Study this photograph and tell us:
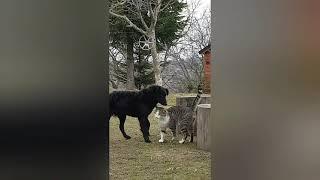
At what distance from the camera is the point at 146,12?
5.88 m

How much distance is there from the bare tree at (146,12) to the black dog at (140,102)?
1699mm

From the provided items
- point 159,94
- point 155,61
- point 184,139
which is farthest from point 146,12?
point 184,139

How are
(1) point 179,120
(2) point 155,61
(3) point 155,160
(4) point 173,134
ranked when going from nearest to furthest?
(3) point 155,160 < (1) point 179,120 < (4) point 173,134 < (2) point 155,61

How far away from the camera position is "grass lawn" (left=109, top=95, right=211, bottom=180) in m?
2.98

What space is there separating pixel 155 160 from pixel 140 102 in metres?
0.73

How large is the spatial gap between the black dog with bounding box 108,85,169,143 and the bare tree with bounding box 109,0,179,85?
1.70 meters

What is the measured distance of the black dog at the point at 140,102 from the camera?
3875mm

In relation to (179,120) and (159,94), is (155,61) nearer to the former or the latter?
(159,94)

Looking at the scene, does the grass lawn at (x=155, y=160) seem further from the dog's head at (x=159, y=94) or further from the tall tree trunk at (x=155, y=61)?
the tall tree trunk at (x=155, y=61)

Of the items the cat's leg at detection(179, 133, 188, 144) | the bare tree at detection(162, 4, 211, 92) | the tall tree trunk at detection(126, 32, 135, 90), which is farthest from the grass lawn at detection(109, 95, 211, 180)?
the tall tree trunk at detection(126, 32, 135, 90)

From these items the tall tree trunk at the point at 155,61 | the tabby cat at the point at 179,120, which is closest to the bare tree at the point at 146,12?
the tall tree trunk at the point at 155,61

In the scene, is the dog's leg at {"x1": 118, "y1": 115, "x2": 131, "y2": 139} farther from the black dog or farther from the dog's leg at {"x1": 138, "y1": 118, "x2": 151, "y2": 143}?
the dog's leg at {"x1": 138, "y1": 118, "x2": 151, "y2": 143}

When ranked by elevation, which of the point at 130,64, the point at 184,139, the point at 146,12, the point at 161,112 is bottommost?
the point at 184,139
